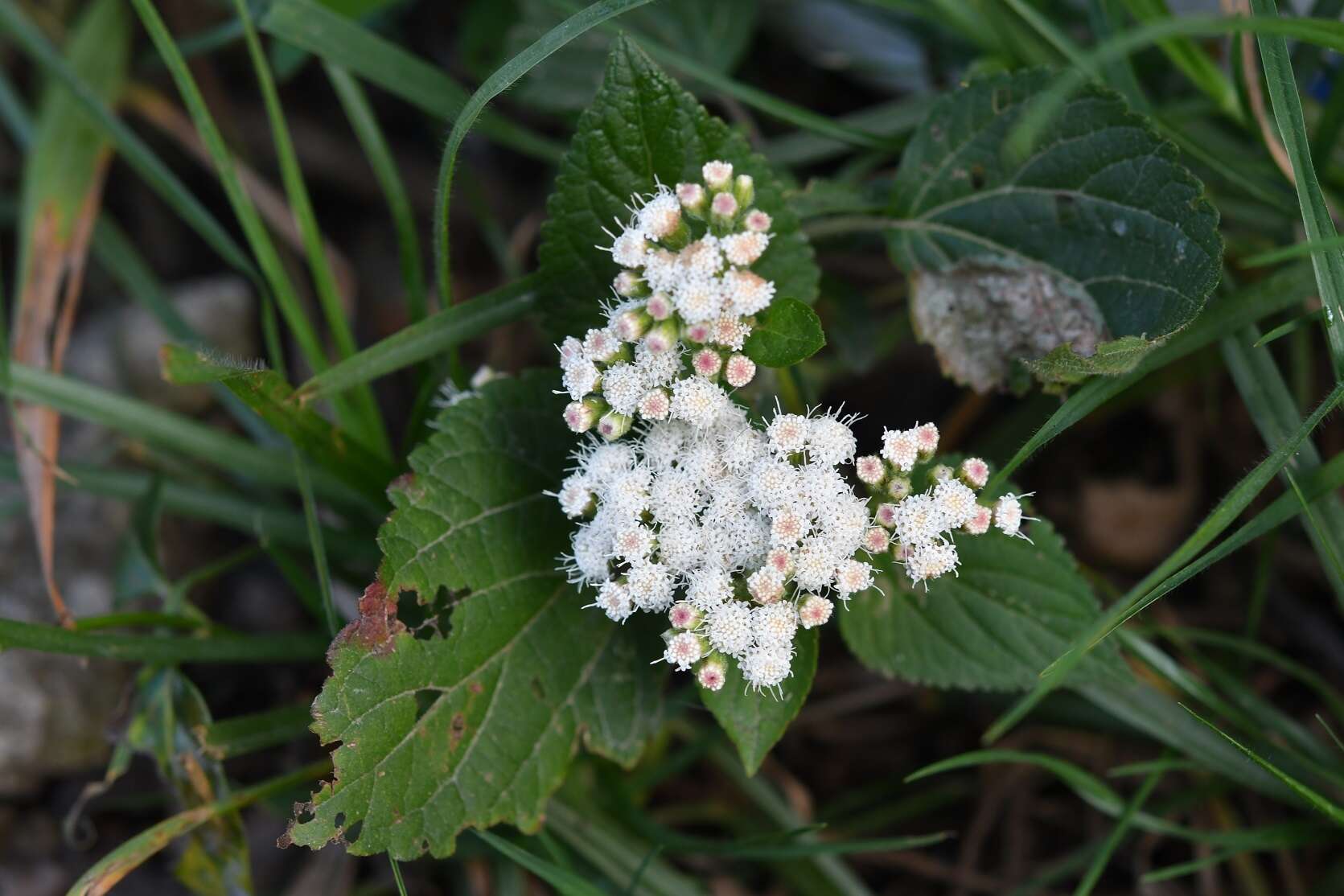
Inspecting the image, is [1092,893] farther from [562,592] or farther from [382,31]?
[382,31]

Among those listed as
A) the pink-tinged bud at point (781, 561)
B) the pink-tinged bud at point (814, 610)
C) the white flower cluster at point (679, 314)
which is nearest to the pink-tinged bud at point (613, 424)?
the white flower cluster at point (679, 314)

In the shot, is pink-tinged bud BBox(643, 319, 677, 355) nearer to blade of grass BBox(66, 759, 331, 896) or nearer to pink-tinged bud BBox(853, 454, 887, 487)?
pink-tinged bud BBox(853, 454, 887, 487)

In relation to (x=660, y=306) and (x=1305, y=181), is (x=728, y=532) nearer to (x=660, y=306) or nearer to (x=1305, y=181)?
(x=660, y=306)

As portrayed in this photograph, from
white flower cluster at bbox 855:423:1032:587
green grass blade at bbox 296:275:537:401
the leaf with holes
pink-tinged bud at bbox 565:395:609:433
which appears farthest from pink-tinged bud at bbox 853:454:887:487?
green grass blade at bbox 296:275:537:401

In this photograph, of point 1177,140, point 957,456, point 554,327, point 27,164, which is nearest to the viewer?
point 957,456

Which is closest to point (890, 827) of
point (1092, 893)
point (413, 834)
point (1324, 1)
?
point (1092, 893)

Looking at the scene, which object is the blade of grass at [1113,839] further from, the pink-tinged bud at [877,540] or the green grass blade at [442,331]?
the green grass blade at [442,331]

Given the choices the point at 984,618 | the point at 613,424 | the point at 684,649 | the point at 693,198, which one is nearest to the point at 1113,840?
the point at 984,618
